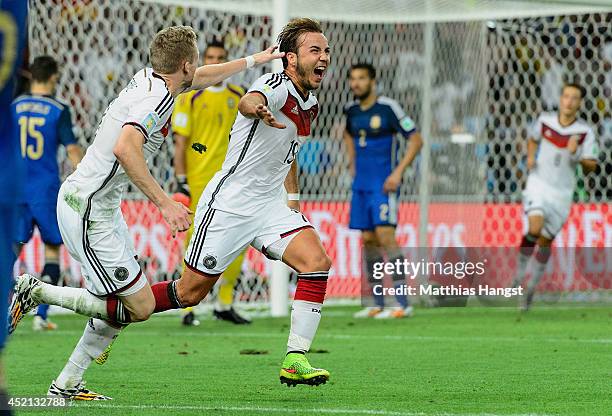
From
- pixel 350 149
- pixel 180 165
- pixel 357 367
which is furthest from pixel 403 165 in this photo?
pixel 357 367

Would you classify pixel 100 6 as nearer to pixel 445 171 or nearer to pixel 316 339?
pixel 445 171

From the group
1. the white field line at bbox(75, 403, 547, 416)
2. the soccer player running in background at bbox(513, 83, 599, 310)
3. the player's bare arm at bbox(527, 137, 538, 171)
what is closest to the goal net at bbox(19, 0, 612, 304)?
the soccer player running in background at bbox(513, 83, 599, 310)

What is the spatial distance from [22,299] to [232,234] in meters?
1.17

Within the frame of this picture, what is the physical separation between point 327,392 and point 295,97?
1607 millimetres

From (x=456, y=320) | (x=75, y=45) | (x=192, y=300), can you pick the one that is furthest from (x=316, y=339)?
(x=75, y=45)

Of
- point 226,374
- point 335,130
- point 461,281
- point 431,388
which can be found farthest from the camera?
point 335,130

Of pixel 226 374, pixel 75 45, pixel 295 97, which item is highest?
pixel 75 45

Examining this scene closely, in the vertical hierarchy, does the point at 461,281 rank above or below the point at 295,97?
below

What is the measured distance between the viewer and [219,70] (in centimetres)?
696

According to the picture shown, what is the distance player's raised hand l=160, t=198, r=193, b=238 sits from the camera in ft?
18.2

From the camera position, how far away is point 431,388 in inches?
261

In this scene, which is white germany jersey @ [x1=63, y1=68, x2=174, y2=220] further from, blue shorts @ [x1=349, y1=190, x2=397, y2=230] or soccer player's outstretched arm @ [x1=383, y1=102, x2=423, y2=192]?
blue shorts @ [x1=349, y1=190, x2=397, y2=230]

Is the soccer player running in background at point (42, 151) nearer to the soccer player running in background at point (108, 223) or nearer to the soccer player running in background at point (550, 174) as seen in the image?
the soccer player running in background at point (108, 223)

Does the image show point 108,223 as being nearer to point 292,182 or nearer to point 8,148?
point 292,182
